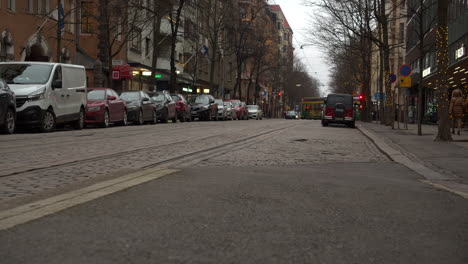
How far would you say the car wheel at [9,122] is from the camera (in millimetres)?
16641

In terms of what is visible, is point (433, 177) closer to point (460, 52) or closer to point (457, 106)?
point (457, 106)

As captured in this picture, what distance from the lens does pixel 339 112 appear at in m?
37.4

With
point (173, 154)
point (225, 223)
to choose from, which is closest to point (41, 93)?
point (173, 154)

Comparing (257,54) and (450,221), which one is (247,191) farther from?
(257,54)

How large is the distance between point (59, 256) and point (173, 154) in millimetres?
7522

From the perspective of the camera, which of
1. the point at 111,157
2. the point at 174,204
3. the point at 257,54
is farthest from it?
the point at 257,54

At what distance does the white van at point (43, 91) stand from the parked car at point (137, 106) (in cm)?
710

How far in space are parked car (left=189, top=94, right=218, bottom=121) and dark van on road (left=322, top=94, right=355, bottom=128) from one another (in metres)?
7.42

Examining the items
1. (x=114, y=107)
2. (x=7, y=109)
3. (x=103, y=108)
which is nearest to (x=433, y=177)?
(x=7, y=109)

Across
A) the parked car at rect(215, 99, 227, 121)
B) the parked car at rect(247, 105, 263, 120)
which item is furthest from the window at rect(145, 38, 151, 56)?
the parked car at rect(247, 105, 263, 120)

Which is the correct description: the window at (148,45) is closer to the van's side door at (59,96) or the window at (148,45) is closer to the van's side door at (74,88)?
the van's side door at (74,88)

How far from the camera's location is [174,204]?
5.40m

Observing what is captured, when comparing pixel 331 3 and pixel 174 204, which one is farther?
pixel 331 3

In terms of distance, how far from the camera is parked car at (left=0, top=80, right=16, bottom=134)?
16141mm
